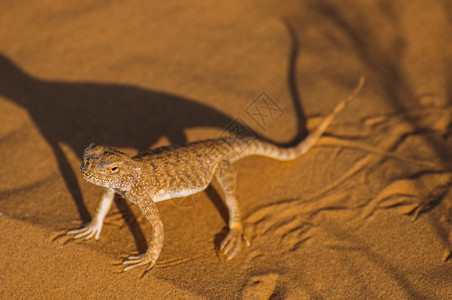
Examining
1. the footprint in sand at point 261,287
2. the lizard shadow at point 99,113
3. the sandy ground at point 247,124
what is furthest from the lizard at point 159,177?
the lizard shadow at point 99,113

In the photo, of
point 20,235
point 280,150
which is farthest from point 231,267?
point 20,235

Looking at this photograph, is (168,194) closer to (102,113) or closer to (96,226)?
(96,226)

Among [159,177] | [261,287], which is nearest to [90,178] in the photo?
[159,177]

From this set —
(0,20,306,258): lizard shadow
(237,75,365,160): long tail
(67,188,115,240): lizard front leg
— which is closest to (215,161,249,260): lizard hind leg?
(237,75,365,160): long tail

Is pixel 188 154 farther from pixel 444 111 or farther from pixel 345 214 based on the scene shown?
pixel 444 111

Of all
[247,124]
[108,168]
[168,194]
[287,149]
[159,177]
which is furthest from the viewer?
[247,124]
